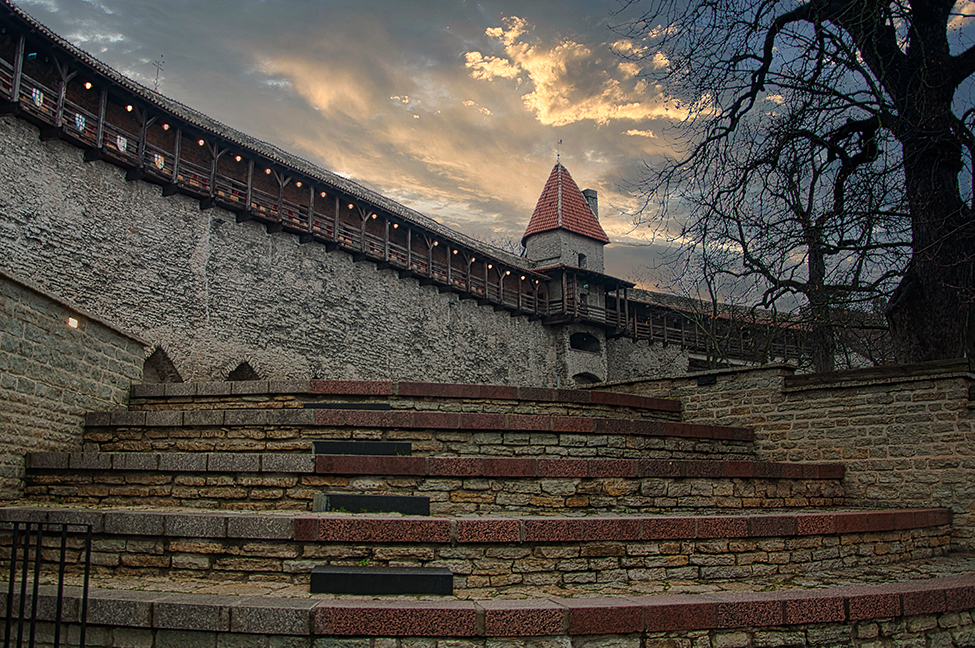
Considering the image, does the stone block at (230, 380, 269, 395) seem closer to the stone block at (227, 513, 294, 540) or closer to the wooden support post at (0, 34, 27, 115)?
the stone block at (227, 513, 294, 540)

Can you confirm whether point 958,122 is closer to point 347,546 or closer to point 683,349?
point 347,546

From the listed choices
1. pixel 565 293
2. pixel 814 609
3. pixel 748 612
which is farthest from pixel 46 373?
pixel 565 293

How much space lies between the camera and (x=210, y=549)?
146 inches

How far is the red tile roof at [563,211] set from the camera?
27531 mm

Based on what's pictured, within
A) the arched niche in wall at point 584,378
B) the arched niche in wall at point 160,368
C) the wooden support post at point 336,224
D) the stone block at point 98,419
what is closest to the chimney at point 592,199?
the arched niche in wall at point 584,378

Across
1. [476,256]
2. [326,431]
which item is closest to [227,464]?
[326,431]

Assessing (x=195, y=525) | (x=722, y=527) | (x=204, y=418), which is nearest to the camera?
(x=195, y=525)

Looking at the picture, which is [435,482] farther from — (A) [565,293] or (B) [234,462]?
(A) [565,293]

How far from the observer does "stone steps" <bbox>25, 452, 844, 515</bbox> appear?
14.8ft

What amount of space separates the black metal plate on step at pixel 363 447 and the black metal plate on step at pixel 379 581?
1.63 metres

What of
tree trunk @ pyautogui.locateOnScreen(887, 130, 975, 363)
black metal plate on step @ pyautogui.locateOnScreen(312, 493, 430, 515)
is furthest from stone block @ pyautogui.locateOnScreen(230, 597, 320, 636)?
tree trunk @ pyautogui.locateOnScreen(887, 130, 975, 363)

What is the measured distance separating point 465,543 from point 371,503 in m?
0.84

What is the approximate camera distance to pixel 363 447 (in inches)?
199

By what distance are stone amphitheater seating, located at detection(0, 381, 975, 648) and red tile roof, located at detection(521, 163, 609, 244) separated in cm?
2231
